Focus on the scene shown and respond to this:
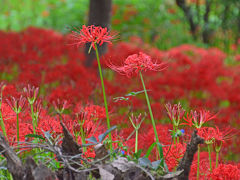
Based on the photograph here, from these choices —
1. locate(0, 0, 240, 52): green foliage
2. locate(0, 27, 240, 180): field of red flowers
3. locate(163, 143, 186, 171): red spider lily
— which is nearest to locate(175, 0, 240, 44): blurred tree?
locate(0, 0, 240, 52): green foliage

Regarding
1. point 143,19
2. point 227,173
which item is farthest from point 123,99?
point 143,19

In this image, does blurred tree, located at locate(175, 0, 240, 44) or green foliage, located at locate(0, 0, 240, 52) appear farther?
green foliage, located at locate(0, 0, 240, 52)

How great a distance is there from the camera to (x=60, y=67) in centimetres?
359

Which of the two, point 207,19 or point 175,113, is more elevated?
point 207,19

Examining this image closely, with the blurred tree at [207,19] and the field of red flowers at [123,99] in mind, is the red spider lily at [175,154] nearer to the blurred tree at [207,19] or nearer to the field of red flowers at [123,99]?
the field of red flowers at [123,99]

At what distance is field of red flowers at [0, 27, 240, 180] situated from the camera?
3.97 feet

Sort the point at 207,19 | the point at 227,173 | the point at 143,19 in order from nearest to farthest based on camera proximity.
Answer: the point at 227,173
the point at 207,19
the point at 143,19

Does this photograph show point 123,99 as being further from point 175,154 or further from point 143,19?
point 143,19

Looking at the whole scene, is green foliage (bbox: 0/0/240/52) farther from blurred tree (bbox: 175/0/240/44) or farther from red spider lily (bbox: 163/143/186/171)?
red spider lily (bbox: 163/143/186/171)

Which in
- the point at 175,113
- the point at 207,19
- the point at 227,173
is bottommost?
the point at 227,173

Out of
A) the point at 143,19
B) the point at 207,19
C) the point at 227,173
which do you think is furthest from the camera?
the point at 143,19

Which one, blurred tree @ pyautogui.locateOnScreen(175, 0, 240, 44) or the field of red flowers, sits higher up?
blurred tree @ pyautogui.locateOnScreen(175, 0, 240, 44)

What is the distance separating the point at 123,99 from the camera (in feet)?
3.75

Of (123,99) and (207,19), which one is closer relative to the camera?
(123,99)
